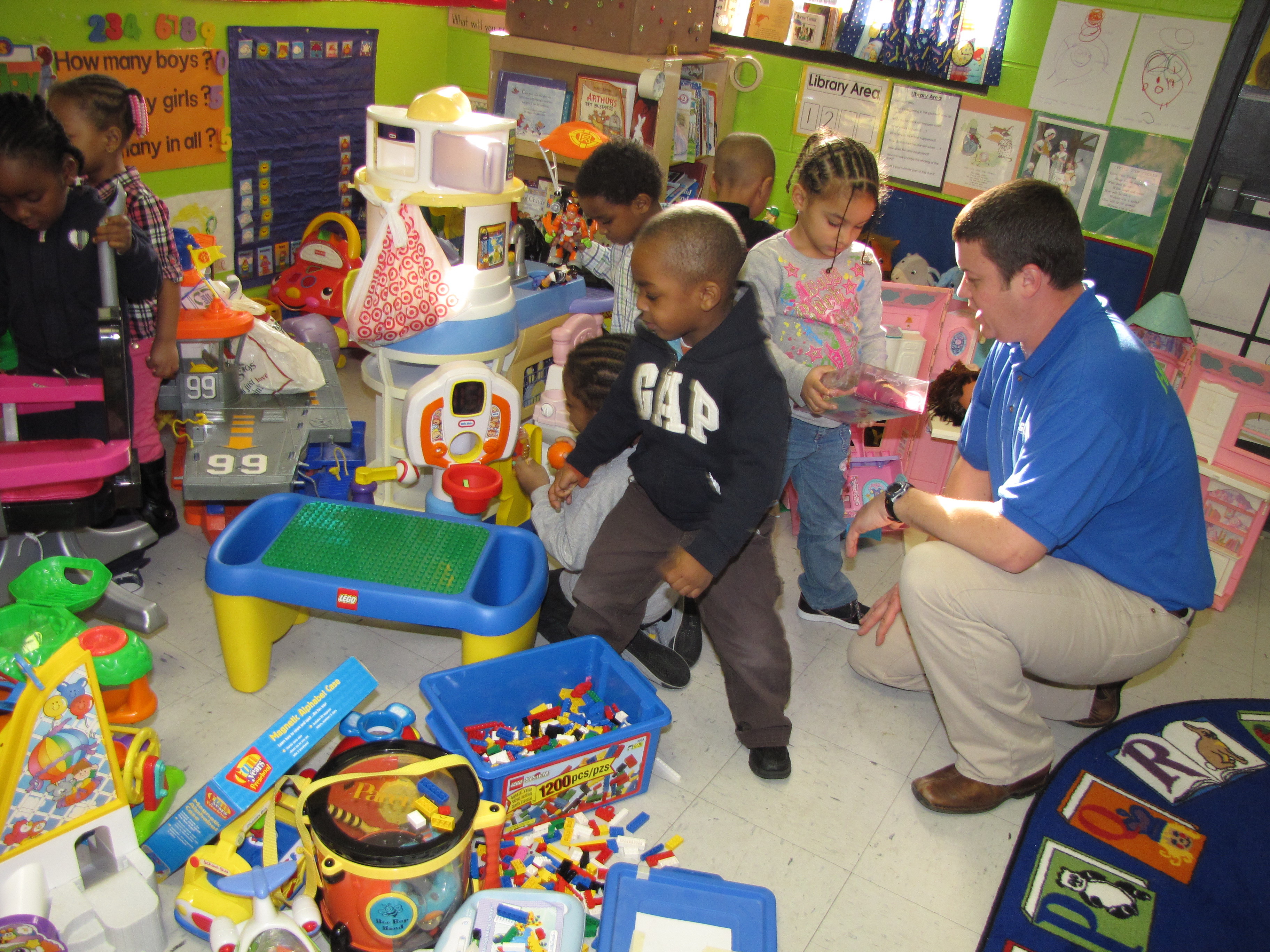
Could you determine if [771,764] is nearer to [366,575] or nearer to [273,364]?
[366,575]

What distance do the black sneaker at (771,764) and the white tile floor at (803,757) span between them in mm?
20

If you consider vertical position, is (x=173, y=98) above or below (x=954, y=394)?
above

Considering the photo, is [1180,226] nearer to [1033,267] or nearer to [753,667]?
[1033,267]

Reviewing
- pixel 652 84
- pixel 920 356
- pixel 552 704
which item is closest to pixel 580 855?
pixel 552 704

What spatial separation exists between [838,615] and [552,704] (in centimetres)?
96

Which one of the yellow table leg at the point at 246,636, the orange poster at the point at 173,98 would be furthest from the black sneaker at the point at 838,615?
the orange poster at the point at 173,98

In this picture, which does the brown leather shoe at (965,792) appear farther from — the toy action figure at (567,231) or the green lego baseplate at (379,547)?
the toy action figure at (567,231)

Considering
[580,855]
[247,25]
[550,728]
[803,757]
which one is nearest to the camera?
[580,855]

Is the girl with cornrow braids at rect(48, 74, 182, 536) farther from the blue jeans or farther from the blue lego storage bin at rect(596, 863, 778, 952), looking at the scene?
the blue jeans

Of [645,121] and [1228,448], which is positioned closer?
[1228,448]

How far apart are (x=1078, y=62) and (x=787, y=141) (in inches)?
47.3

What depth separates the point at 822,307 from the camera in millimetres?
2381

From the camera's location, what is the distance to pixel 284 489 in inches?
92.9

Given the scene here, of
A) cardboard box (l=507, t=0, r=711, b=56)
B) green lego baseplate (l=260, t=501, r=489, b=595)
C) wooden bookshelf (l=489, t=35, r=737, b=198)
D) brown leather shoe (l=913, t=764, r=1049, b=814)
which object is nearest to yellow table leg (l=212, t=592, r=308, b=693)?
green lego baseplate (l=260, t=501, r=489, b=595)
